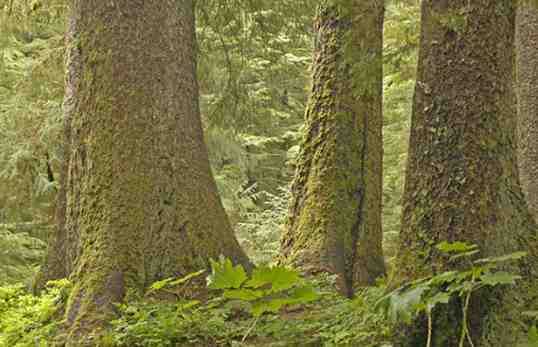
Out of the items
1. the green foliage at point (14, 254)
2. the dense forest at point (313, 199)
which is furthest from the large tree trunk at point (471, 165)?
the green foliage at point (14, 254)

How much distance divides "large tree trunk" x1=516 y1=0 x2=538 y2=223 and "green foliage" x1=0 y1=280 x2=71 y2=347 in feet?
17.2

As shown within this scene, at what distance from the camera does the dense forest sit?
4070mm

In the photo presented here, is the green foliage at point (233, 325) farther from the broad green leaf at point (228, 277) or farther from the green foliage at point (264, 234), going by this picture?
the green foliage at point (264, 234)

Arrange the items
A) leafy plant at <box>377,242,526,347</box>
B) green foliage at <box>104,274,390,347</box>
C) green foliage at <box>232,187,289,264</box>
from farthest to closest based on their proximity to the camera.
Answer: green foliage at <box>232,187,289,264</box>
green foliage at <box>104,274,390,347</box>
leafy plant at <box>377,242,526,347</box>

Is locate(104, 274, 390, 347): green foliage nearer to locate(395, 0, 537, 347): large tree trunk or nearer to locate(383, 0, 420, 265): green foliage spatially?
→ locate(395, 0, 537, 347): large tree trunk

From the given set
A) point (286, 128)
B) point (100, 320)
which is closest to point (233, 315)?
point (100, 320)

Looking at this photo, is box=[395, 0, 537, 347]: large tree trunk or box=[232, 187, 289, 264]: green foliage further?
box=[232, 187, 289, 264]: green foliage

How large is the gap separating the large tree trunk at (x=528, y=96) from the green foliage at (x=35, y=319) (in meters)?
5.23

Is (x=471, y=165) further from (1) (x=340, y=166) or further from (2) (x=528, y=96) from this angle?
(2) (x=528, y=96)

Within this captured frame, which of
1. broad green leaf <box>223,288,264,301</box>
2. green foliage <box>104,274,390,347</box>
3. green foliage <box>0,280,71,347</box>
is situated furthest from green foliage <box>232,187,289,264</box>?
broad green leaf <box>223,288,264,301</box>

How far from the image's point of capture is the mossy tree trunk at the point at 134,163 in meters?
6.05

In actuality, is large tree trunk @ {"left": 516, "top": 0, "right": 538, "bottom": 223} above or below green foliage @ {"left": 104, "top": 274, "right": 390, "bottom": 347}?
above

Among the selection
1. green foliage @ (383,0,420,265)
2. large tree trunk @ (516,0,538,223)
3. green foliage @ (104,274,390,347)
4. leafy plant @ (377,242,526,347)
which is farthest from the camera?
green foliage @ (383,0,420,265)

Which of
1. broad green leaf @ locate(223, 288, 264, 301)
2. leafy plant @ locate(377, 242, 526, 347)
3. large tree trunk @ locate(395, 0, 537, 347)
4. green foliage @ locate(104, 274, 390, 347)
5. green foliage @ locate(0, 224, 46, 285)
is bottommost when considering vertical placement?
green foliage @ locate(0, 224, 46, 285)
